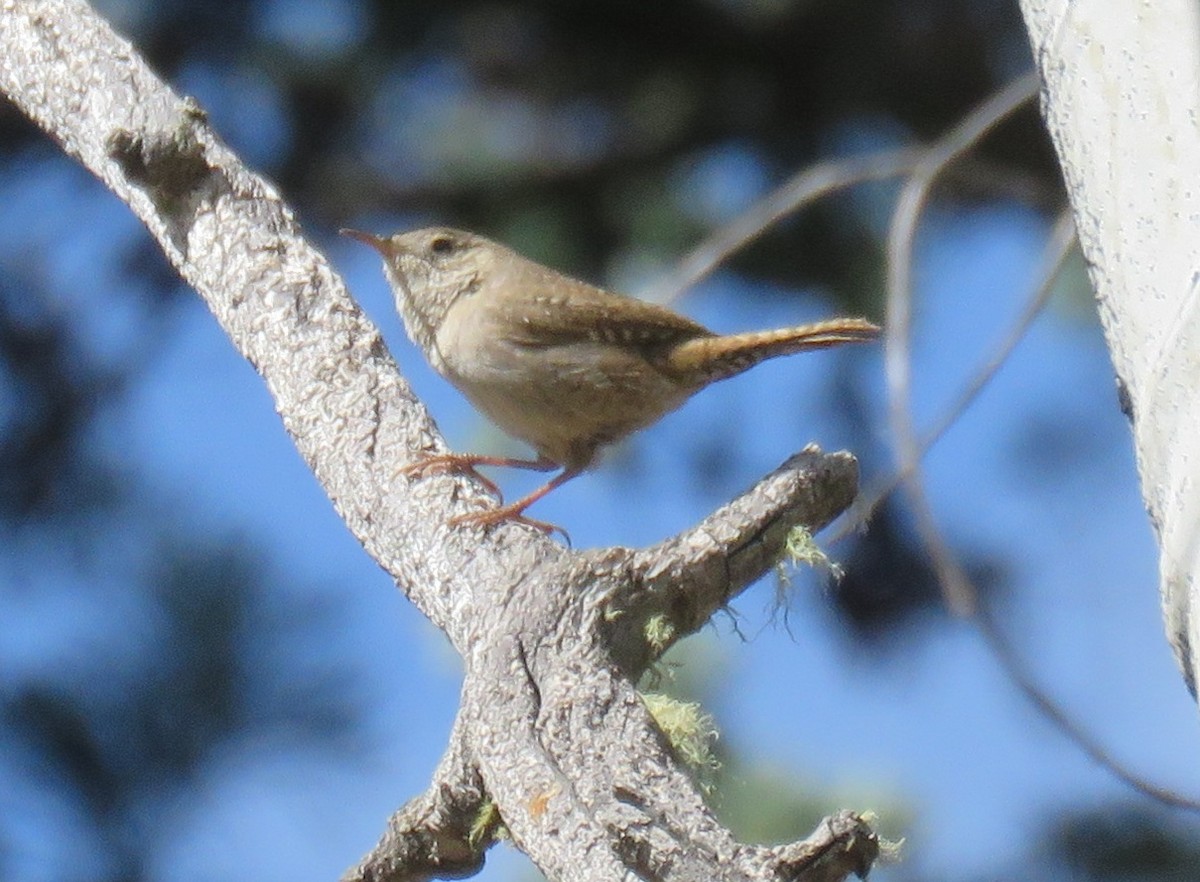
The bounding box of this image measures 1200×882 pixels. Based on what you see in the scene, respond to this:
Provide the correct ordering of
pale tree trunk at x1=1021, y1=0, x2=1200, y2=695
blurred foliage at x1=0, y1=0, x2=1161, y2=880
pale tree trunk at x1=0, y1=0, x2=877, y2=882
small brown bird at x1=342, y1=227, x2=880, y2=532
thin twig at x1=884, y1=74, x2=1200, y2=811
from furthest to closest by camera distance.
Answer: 1. blurred foliage at x1=0, y1=0, x2=1161, y2=880
2. small brown bird at x1=342, y1=227, x2=880, y2=532
3. thin twig at x1=884, y1=74, x2=1200, y2=811
4. pale tree trunk at x1=0, y1=0, x2=877, y2=882
5. pale tree trunk at x1=1021, y1=0, x2=1200, y2=695

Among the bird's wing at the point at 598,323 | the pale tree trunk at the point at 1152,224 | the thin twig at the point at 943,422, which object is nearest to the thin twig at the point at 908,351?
the thin twig at the point at 943,422

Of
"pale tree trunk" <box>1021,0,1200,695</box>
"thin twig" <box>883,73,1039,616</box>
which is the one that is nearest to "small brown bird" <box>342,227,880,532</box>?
"thin twig" <box>883,73,1039,616</box>

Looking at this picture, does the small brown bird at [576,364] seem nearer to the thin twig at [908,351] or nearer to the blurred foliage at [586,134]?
the thin twig at [908,351]

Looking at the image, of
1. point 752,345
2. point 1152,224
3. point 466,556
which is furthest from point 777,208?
point 1152,224

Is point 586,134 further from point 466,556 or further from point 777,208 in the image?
point 466,556

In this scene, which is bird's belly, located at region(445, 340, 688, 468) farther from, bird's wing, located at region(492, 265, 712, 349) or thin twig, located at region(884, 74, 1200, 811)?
thin twig, located at region(884, 74, 1200, 811)
